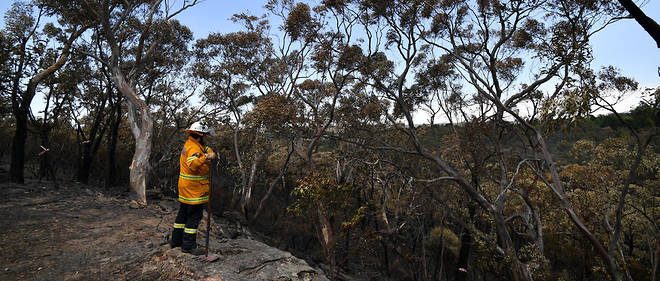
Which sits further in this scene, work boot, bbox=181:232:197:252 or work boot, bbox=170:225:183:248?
work boot, bbox=170:225:183:248

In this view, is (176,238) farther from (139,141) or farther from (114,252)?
(139,141)

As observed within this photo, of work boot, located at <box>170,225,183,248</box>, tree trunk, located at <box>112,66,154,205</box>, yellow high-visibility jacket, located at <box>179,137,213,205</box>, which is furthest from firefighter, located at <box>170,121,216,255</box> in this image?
tree trunk, located at <box>112,66,154,205</box>

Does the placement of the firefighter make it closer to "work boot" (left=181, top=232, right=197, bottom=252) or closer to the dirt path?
"work boot" (left=181, top=232, right=197, bottom=252)

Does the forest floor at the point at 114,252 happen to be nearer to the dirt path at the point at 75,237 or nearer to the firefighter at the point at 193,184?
the dirt path at the point at 75,237

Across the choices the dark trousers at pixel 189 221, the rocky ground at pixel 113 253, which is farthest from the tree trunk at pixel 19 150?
the dark trousers at pixel 189 221

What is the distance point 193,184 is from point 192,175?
115 millimetres

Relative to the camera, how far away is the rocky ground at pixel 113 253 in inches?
175

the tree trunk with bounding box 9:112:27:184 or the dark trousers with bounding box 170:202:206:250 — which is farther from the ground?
the tree trunk with bounding box 9:112:27:184

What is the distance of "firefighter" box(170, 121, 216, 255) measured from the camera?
15.4ft

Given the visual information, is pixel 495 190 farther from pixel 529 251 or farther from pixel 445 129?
pixel 529 251

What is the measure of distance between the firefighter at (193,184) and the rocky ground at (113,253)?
29 cm

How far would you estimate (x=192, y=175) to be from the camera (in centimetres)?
474

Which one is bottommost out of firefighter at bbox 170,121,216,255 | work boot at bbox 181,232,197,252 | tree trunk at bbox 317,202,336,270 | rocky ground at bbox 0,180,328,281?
tree trunk at bbox 317,202,336,270

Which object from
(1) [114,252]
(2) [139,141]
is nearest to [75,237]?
(1) [114,252]
